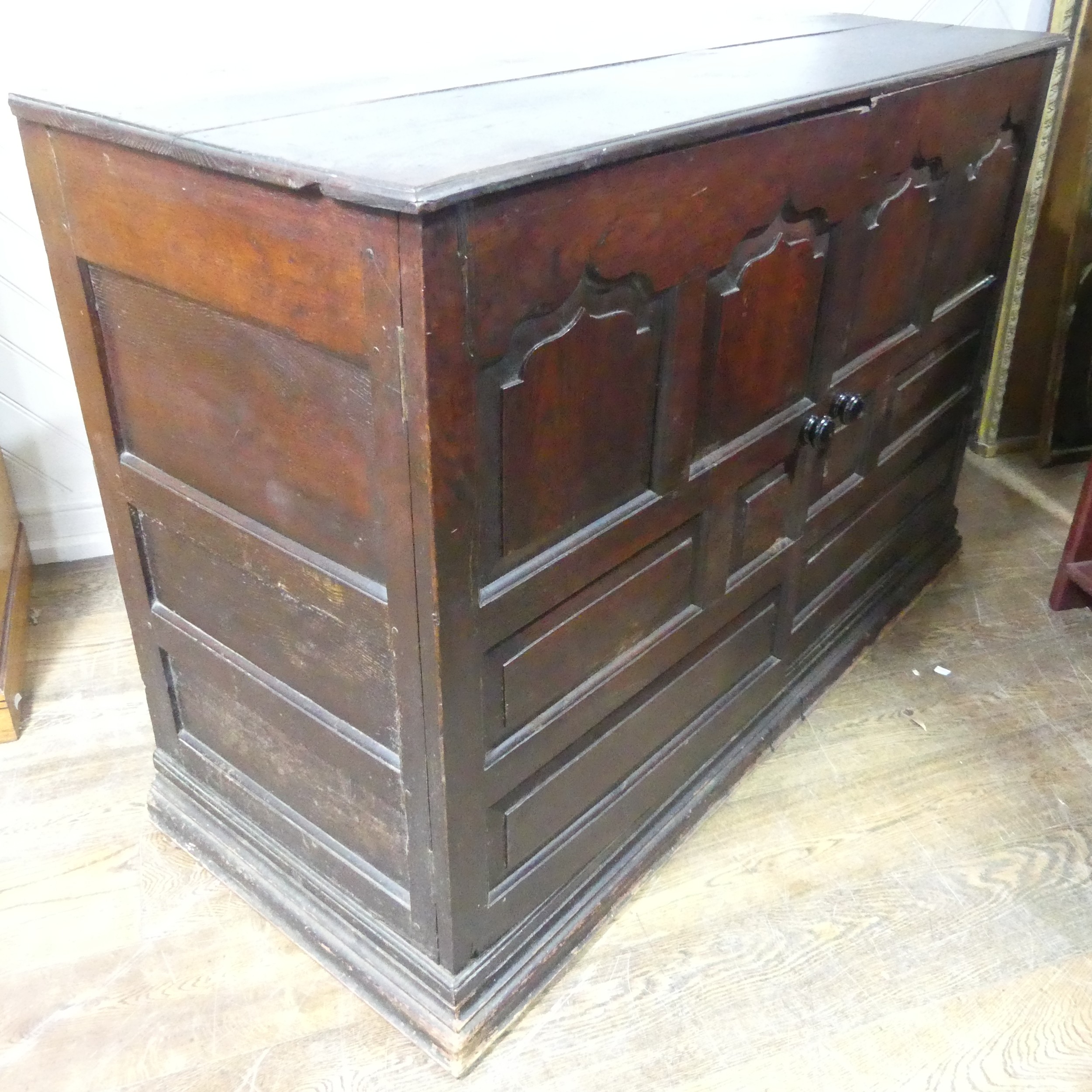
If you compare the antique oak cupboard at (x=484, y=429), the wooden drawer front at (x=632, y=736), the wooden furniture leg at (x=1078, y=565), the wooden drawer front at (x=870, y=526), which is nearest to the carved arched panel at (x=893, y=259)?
the antique oak cupboard at (x=484, y=429)

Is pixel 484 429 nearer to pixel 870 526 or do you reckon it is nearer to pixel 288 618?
pixel 288 618

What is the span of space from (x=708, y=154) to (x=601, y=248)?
0.19 m

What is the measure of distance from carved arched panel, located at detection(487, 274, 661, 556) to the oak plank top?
0.15 metres

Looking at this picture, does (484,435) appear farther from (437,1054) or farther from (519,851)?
(437,1054)

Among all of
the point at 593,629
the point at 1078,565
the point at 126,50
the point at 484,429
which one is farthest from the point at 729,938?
the point at 126,50

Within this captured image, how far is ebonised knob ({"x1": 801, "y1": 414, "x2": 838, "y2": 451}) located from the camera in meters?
1.47

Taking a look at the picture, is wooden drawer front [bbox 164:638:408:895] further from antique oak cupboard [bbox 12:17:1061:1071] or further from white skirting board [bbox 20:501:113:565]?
white skirting board [bbox 20:501:113:565]

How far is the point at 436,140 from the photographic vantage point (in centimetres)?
93

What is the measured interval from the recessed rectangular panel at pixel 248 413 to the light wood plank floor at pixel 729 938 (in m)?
0.68

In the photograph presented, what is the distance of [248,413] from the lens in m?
1.08

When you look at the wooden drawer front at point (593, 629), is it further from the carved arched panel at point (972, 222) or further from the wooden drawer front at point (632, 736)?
the carved arched panel at point (972, 222)

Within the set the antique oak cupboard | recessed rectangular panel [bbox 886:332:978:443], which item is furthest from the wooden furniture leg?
the antique oak cupboard

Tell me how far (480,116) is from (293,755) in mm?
811

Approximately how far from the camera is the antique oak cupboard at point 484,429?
0.91 m
